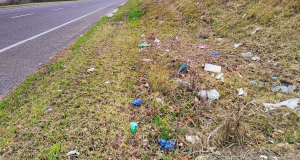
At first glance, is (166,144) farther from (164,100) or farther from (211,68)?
(211,68)

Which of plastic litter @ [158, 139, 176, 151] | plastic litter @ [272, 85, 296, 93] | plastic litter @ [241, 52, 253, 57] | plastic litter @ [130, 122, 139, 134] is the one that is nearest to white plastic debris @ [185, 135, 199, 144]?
plastic litter @ [158, 139, 176, 151]

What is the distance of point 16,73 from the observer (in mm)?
2678

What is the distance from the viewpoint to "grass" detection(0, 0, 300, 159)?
5.00ft

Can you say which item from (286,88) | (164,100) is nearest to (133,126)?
(164,100)

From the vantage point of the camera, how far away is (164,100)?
2.15m

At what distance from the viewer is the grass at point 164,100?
152cm

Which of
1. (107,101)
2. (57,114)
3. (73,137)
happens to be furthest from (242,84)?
(57,114)

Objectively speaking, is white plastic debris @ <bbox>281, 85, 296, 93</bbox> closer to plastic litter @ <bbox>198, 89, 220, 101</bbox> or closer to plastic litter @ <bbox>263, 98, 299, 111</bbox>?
plastic litter @ <bbox>263, 98, 299, 111</bbox>

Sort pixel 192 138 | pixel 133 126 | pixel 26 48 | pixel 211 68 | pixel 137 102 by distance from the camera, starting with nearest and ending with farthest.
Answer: pixel 192 138
pixel 133 126
pixel 137 102
pixel 211 68
pixel 26 48

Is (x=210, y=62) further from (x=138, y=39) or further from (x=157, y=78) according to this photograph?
(x=138, y=39)

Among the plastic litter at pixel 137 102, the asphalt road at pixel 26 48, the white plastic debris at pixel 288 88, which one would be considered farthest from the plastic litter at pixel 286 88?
the asphalt road at pixel 26 48

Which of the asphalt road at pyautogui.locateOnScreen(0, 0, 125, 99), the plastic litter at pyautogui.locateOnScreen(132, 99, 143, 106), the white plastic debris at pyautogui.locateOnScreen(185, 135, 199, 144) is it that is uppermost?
the asphalt road at pyautogui.locateOnScreen(0, 0, 125, 99)

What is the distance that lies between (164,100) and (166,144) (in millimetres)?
668

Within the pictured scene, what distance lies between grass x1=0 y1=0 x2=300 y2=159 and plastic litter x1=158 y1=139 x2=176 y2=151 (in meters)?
0.05
